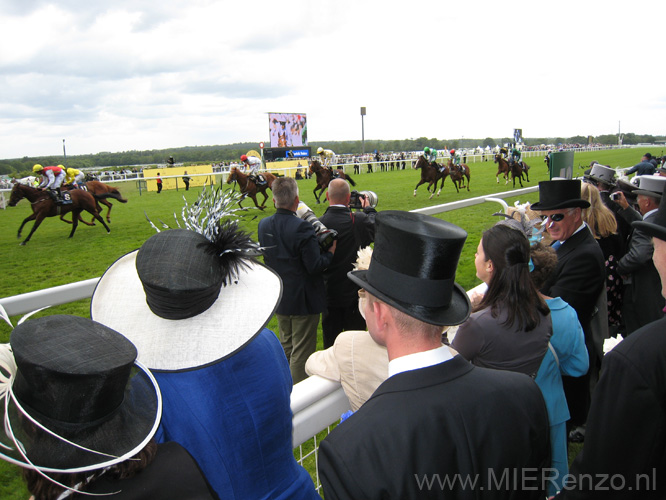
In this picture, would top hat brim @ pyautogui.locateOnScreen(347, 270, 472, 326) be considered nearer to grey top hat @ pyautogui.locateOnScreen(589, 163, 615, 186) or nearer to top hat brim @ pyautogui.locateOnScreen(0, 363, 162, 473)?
top hat brim @ pyautogui.locateOnScreen(0, 363, 162, 473)

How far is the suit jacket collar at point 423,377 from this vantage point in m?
1.07

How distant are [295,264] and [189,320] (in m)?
2.33

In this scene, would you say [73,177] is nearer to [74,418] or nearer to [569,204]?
[569,204]

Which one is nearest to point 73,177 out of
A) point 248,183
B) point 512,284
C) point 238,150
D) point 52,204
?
point 52,204

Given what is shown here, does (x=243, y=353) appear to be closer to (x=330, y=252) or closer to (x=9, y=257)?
(x=330, y=252)

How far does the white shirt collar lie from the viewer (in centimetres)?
112

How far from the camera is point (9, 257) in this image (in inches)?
349

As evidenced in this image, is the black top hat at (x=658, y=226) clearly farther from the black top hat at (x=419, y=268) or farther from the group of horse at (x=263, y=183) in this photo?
the group of horse at (x=263, y=183)

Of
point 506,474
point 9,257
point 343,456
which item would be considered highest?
point 343,456

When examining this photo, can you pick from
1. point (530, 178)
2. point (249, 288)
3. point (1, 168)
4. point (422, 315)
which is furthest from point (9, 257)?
point (1, 168)

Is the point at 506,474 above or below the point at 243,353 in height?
below

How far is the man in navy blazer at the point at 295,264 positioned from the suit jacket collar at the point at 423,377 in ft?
8.05

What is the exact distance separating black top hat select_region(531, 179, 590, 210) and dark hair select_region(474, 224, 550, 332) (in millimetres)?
1220

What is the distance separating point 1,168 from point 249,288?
43711 mm
